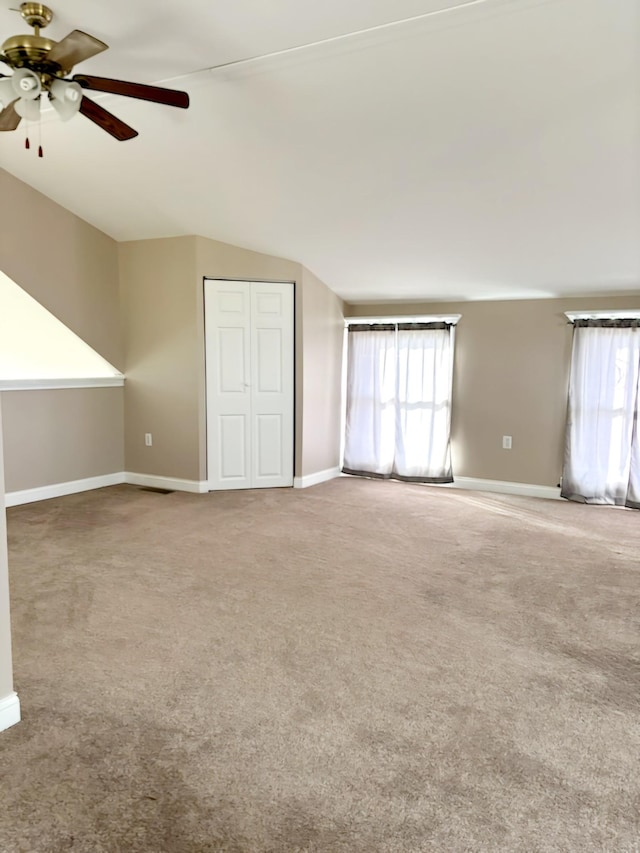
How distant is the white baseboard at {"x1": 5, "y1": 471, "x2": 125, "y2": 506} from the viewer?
15.5ft

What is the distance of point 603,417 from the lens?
4906 millimetres

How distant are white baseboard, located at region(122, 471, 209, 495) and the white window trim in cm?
89

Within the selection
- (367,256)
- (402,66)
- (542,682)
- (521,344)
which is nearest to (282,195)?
(367,256)

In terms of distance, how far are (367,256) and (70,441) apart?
119 inches

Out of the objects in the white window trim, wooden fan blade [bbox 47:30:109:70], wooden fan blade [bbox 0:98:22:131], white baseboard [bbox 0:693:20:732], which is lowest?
white baseboard [bbox 0:693:20:732]

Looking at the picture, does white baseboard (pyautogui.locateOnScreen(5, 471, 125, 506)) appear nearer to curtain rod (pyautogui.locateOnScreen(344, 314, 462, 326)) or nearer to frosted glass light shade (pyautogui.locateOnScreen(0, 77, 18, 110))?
curtain rod (pyautogui.locateOnScreen(344, 314, 462, 326))

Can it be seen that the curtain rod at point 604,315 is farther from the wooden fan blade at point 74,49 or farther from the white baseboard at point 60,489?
the white baseboard at point 60,489

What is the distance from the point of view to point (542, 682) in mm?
2213

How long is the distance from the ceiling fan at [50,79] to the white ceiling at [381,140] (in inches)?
14.6

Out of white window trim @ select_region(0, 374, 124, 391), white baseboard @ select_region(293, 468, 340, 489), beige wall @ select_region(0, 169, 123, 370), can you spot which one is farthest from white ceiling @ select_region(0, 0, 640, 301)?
white baseboard @ select_region(293, 468, 340, 489)

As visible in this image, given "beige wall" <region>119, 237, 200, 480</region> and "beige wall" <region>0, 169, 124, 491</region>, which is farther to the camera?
"beige wall" <region>119, 237, 200, 480</region>

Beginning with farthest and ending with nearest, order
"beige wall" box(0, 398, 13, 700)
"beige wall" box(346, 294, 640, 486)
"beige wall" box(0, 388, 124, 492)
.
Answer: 1. "beige wall" box(346, 294, 640, 486)
2. "beige wall" box(0, 388, 124, 492)
3. "beige wall" box(0, 398, 13, 700)

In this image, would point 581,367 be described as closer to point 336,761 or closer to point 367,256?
point 367,256

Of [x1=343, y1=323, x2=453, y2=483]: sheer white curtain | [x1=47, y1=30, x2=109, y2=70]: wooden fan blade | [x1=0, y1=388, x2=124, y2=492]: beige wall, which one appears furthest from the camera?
[x1=343, y1=323, x2=453, y2=483]: sheer white curtain
